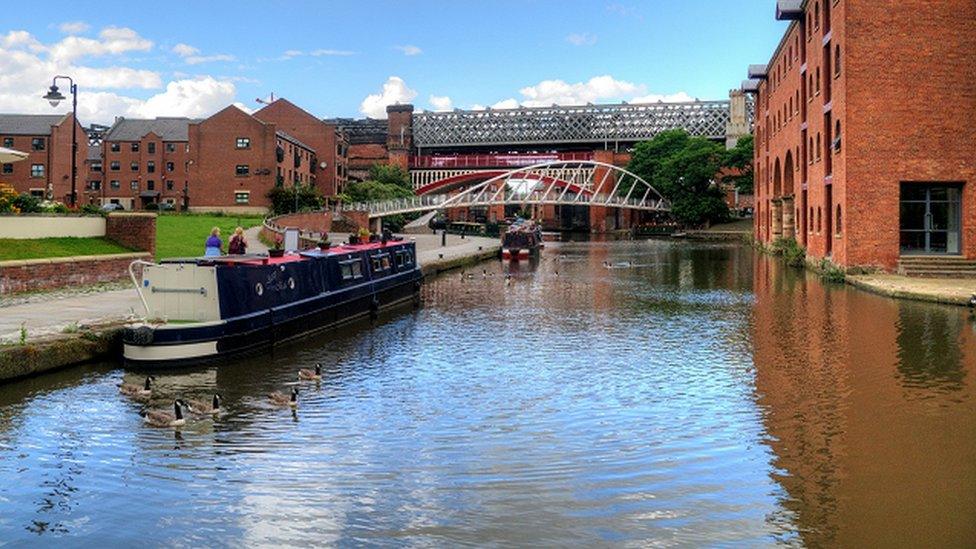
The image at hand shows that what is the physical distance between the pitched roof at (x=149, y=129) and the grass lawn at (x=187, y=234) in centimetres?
1968

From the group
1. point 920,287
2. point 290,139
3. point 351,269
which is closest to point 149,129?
point 290,139

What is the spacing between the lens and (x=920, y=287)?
2259 cm

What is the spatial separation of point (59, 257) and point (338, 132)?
67.0 metres

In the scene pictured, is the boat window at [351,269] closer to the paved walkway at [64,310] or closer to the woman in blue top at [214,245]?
the woman in blue top at [214,245]

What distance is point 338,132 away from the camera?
85562 millimetres

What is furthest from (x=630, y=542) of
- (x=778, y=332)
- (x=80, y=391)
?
(x=778, y=332)

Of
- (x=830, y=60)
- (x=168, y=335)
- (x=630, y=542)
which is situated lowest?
(x=630, y=542)

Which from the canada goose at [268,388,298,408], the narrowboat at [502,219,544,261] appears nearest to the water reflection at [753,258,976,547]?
the canada goose at [268,388,298,408]

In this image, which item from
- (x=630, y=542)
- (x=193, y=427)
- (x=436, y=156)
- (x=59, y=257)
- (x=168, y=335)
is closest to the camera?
(x=630, y=542)

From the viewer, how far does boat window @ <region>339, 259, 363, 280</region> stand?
20.1 metres

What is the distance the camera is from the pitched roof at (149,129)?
74.8 metres

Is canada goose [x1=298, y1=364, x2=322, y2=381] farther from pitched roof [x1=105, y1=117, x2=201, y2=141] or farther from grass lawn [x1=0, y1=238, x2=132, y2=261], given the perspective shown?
pitched roof [x1=105, y1=117, x2=201, y2=141]

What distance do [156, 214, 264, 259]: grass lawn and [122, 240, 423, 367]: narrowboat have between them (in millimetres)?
9531

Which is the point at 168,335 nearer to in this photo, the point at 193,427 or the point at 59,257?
the point at 193,427
